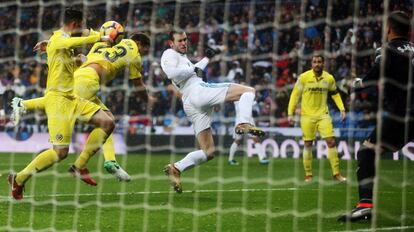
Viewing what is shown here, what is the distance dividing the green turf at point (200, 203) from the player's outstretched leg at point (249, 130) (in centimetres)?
85

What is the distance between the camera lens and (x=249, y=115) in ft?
33.6

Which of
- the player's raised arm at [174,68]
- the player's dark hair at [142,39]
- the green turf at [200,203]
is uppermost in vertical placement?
the player's dark hair at [142,39]

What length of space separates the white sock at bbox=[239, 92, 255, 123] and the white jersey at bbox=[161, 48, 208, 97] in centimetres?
89

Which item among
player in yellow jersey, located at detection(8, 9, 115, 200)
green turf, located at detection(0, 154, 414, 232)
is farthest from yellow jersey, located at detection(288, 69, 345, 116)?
player in yellow jersey, located at detection(8, 9, 115, 200)

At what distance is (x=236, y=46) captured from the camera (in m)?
21.8

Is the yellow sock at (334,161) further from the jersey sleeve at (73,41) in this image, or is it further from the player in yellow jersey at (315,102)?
the jersey sleeve at (73,41)

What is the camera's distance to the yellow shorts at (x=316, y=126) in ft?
48.1

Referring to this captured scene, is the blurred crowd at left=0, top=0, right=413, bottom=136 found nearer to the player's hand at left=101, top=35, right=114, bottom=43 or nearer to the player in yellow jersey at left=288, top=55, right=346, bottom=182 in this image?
the player in yellow jersey at left=288, top=55, right=346, bottom=182

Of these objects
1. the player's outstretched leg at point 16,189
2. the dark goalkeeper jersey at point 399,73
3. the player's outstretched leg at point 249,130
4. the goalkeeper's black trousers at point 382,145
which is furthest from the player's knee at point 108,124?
the dark goalkeeper jersey at point 399,73

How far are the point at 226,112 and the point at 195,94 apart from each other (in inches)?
396

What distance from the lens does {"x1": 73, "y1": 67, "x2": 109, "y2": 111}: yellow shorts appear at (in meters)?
11.8

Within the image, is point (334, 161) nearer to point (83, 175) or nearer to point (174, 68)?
point (174, 68)

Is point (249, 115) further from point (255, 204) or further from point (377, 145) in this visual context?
point (377, 145)

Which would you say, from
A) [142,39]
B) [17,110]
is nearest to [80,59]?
[142,39]
